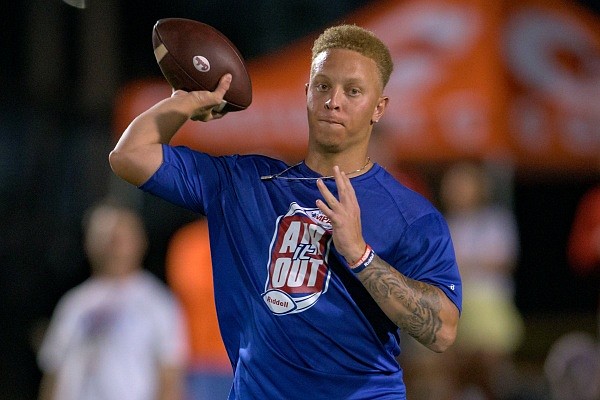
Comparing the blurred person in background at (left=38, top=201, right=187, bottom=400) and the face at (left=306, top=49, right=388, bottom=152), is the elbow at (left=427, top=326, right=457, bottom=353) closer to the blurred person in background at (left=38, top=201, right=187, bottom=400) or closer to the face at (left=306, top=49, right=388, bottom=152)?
the face at (left=306, top=49, right=388, bottom=152)

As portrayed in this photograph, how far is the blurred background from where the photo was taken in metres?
8.62

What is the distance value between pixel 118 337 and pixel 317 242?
305 centimetres

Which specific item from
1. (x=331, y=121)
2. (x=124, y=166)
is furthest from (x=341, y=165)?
(x=124, y=166)

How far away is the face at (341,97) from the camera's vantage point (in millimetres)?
3951

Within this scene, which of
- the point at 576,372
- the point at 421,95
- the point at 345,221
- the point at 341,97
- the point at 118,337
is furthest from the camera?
the point at 421,95

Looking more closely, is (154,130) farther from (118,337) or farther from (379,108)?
(118,337)

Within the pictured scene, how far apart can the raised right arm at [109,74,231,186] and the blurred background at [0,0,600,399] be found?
304 cm

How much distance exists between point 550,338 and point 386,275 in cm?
784

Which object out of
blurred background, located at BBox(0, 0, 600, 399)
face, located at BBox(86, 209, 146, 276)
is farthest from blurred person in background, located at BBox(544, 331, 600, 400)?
face, located at BBox(86, 209, 146, 276)

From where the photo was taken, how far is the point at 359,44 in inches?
157

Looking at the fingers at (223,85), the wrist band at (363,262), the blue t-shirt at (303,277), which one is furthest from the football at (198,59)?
the wrist band at (363,262)

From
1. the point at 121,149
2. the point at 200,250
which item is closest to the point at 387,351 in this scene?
the point at 121,149

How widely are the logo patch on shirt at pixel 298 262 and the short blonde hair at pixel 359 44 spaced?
0.51 metres

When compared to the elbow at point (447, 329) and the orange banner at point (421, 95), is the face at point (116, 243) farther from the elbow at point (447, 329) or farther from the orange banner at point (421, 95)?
the elbow at point (447, 329)
